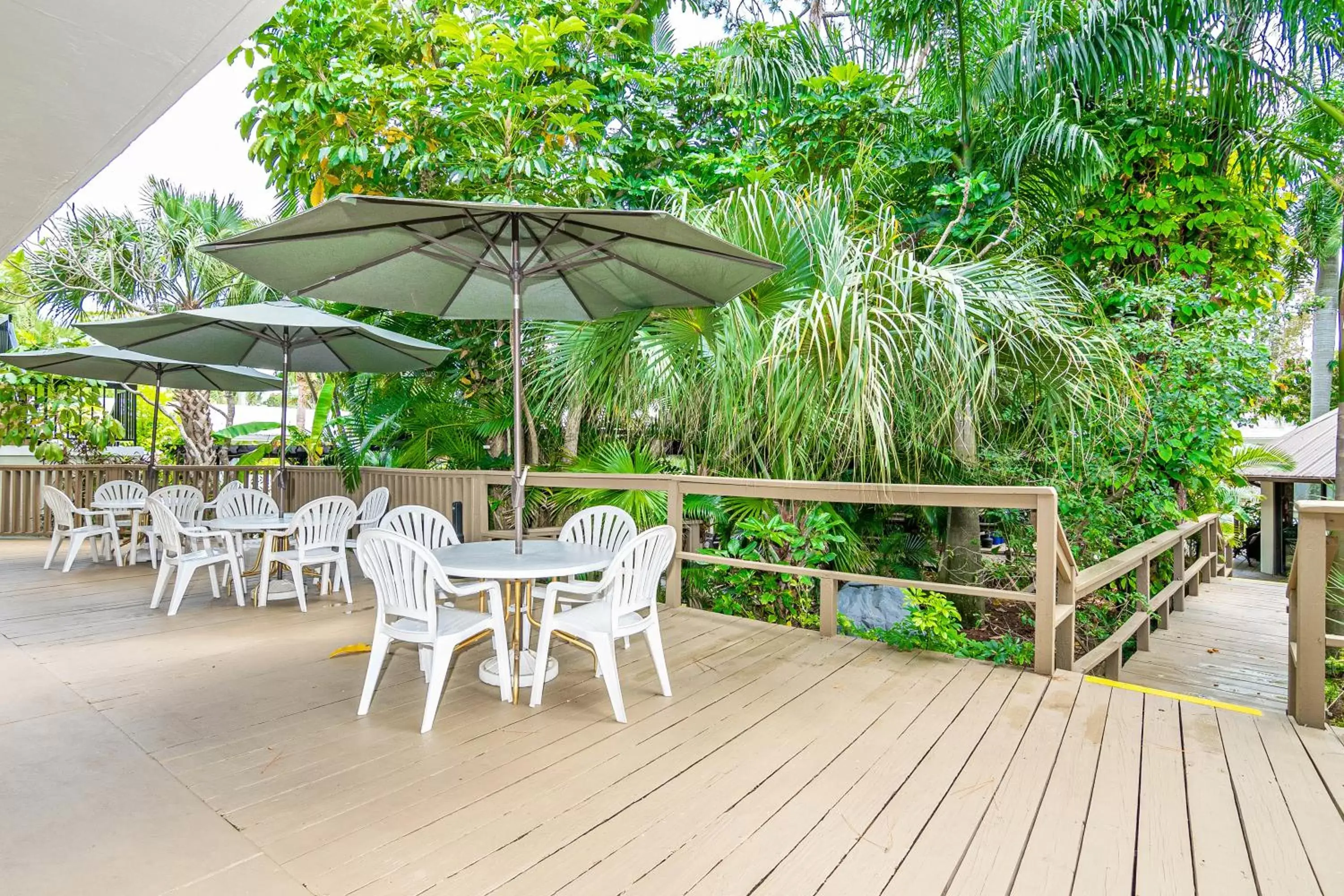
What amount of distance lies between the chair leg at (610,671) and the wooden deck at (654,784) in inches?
4.1

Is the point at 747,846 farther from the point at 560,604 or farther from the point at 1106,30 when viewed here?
the point at 1106,30

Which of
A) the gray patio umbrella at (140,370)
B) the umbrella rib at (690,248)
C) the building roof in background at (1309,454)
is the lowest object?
the building roof in background at (1309,454)

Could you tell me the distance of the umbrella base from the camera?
334 centimetres

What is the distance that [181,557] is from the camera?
4.55 m

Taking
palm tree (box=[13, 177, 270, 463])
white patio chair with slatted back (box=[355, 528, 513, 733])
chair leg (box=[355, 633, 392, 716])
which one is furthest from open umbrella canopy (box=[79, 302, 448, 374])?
palm tree (box=[13, 177, 270, 463])

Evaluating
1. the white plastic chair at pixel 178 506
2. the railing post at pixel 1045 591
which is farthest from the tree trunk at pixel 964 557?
the white plastic chair at pixel 178 506

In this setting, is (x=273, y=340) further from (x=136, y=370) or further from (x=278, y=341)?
(x=136, y=370)

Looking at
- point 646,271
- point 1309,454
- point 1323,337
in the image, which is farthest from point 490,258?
point 1323,337

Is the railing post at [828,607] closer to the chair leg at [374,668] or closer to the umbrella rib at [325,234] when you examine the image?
the chair leg at [374,668]

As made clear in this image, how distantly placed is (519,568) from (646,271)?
168 cm

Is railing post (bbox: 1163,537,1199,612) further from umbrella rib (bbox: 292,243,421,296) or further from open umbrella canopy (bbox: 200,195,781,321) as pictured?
umbrella rib (bbox: 292,243,421,296)

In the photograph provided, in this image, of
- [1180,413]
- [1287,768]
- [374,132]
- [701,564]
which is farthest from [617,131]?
[1287,768]

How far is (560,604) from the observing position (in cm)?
454

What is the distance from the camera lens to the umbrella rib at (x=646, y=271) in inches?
132
